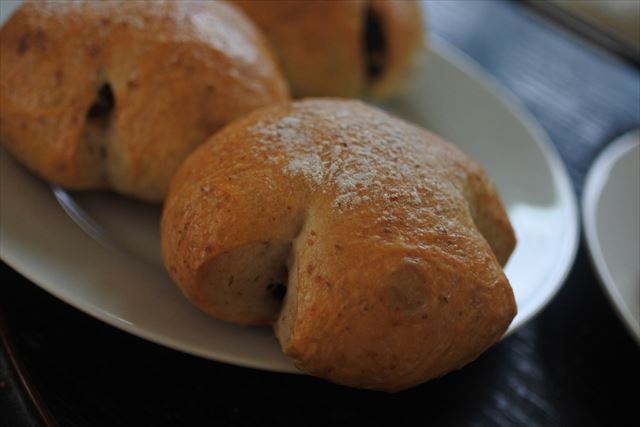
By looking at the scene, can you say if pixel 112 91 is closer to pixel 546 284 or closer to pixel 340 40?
pixel 340 40

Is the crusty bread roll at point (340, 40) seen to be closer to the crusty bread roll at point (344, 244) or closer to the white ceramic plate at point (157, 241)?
the white ceramic plate at point (157, 241)

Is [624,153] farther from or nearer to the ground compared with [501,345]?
farther from the ground

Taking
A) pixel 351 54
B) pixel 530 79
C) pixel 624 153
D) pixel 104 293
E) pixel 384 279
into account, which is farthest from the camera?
pixel 530 79

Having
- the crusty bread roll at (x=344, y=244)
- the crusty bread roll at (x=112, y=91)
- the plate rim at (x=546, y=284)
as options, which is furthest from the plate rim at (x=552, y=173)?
the crusty bread roll at (x=112, y=91)

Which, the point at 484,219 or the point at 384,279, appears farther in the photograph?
the point at 484,219

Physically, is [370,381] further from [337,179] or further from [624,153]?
[624,153]

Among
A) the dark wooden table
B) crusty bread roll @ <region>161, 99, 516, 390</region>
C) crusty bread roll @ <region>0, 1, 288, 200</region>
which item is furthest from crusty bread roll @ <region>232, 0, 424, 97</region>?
the dark wooden table

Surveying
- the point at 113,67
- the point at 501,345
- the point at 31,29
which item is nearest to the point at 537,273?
the point at 501,345

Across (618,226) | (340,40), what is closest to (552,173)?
(618,226)
